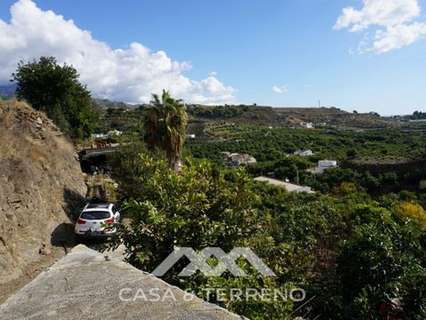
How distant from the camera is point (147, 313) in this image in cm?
278

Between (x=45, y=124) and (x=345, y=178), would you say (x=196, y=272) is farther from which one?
(x=345, y=178)

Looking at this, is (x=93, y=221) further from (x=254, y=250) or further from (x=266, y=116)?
(x=266, y=116)

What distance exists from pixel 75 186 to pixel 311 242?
13.2 m

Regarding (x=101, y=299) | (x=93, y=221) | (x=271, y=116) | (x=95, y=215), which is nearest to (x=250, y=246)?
(x=101, y=299)

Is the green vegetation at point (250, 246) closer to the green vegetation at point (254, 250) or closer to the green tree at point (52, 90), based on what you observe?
the green vegetation at point (254, 250)

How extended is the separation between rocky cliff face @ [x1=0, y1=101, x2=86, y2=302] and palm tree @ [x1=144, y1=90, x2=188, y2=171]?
461 centimetres

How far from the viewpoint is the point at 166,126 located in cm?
1980

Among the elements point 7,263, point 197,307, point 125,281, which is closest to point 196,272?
point 125,281

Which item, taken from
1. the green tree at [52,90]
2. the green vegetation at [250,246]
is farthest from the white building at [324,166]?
the green vegetation at [250,246]

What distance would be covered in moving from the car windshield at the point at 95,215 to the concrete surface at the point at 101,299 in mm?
10413

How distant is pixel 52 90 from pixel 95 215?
16235mm

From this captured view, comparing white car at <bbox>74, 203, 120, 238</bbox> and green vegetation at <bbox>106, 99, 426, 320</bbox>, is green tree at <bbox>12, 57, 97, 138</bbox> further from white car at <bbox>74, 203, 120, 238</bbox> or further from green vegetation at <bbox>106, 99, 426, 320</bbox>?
green vegetation at <bbox>106, 99, 426, 320</bbox>

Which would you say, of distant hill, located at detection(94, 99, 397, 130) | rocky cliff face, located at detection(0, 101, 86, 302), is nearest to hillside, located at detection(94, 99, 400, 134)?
distant hill, located at detection(94, 99, 397, 130)

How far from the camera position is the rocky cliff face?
37.8 feet
